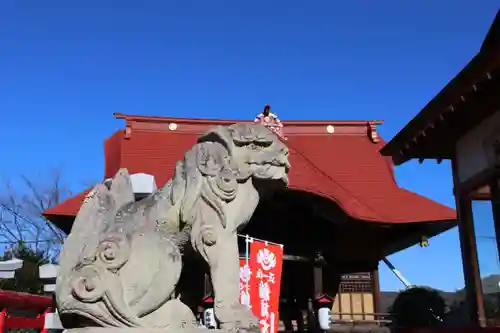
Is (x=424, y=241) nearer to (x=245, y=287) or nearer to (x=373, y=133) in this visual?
(x=245, y=287)

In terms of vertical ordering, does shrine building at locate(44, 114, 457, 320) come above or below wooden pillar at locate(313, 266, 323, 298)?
above

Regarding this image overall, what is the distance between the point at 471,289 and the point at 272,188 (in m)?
3.43

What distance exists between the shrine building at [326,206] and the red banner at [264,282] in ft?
2.38

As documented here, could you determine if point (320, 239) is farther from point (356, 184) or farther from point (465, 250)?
point (465, 250)

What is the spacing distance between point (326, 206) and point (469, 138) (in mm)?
2718

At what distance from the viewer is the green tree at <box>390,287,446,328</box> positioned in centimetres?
852

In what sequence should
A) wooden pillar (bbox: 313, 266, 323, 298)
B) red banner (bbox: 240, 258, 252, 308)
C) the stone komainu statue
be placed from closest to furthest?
1. the stone komainu statue
2. red banner (bbox: 240, 258, 252, 308)
3. wooden pillar (bbox: 313, 266, 323, 298)

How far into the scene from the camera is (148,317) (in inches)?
106

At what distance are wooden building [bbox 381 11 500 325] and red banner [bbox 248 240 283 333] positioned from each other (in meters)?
2.22

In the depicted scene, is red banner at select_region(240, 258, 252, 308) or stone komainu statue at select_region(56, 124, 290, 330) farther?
red banner at select_region(240, 258, 252, 308)

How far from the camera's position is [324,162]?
412 inches

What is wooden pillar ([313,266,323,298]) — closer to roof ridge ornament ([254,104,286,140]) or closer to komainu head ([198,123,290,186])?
roof ridge ornament ([254,104,286,140])

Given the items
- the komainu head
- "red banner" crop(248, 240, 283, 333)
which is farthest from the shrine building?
the komainu head

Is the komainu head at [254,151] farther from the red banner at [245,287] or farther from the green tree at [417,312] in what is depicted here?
the green tree at [417,312]
